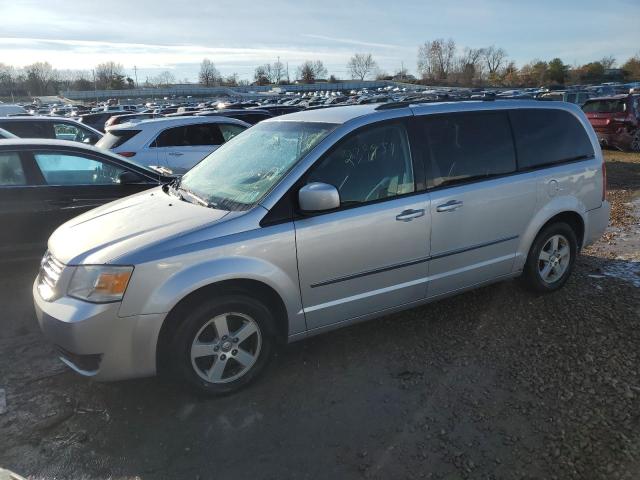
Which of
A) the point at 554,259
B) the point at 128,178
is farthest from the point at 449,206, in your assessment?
the point at 128,178

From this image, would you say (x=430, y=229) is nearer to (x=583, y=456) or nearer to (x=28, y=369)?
(x=583, y=456)

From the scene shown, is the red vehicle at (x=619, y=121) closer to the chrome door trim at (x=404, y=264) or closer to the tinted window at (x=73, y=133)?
the chrome door trim at (x=404, y=264)

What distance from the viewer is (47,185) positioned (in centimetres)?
524

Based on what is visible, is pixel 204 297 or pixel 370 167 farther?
pixel 370 167

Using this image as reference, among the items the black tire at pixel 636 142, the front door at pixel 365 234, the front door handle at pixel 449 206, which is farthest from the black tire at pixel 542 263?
the black tire at pixel 636 142

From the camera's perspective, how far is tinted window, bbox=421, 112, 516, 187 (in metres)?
3.74

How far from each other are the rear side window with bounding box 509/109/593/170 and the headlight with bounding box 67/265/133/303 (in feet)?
10.5

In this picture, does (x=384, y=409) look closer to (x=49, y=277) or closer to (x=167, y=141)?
(x=49, y=277)

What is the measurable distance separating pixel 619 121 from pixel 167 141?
42.0 ft

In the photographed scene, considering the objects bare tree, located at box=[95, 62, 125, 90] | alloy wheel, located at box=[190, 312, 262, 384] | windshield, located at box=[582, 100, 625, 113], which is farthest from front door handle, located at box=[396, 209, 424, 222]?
bare tree, located at box=[95, 62, 125, 90]

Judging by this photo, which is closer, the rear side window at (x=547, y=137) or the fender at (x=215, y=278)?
the fender at (x=215, y=278)

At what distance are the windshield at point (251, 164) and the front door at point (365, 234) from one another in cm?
26

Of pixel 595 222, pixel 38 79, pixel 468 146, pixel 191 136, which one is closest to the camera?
pixel 468 146

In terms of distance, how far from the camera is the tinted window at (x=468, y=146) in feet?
12.3
